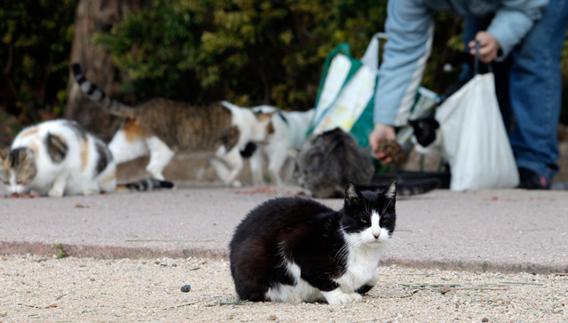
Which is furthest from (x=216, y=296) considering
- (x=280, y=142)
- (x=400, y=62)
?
(x=280, y=142)

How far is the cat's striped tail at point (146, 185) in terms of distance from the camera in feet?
33.0

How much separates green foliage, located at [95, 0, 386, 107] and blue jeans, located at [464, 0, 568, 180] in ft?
7.75

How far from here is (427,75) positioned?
39.7 ft

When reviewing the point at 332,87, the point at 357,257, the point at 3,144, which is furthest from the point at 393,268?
the point at 3,144

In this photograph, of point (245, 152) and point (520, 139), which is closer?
point (520, 139)

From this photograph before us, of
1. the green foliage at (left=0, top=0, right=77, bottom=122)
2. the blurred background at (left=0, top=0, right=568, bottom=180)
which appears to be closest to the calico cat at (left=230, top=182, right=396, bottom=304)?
the blurred background at (left=0, top=0, right=568, bottom=180)

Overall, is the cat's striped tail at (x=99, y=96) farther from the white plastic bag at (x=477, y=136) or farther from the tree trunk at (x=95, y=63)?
the white plastic bag at (x=477, y=136)

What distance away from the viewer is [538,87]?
9.41 meters

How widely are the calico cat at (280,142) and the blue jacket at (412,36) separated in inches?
66.3

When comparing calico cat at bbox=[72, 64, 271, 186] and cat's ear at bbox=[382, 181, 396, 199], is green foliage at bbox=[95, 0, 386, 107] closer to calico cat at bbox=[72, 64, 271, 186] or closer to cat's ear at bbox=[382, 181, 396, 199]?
calico cat at bbox=[72, 64, 271, 186]

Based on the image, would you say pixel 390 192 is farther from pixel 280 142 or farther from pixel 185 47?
pixel 185 47

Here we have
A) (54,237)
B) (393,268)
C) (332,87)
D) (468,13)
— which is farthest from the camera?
(332,87)

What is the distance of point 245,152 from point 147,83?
1.96 meters

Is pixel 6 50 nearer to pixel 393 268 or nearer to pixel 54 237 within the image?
pixel 54 237
